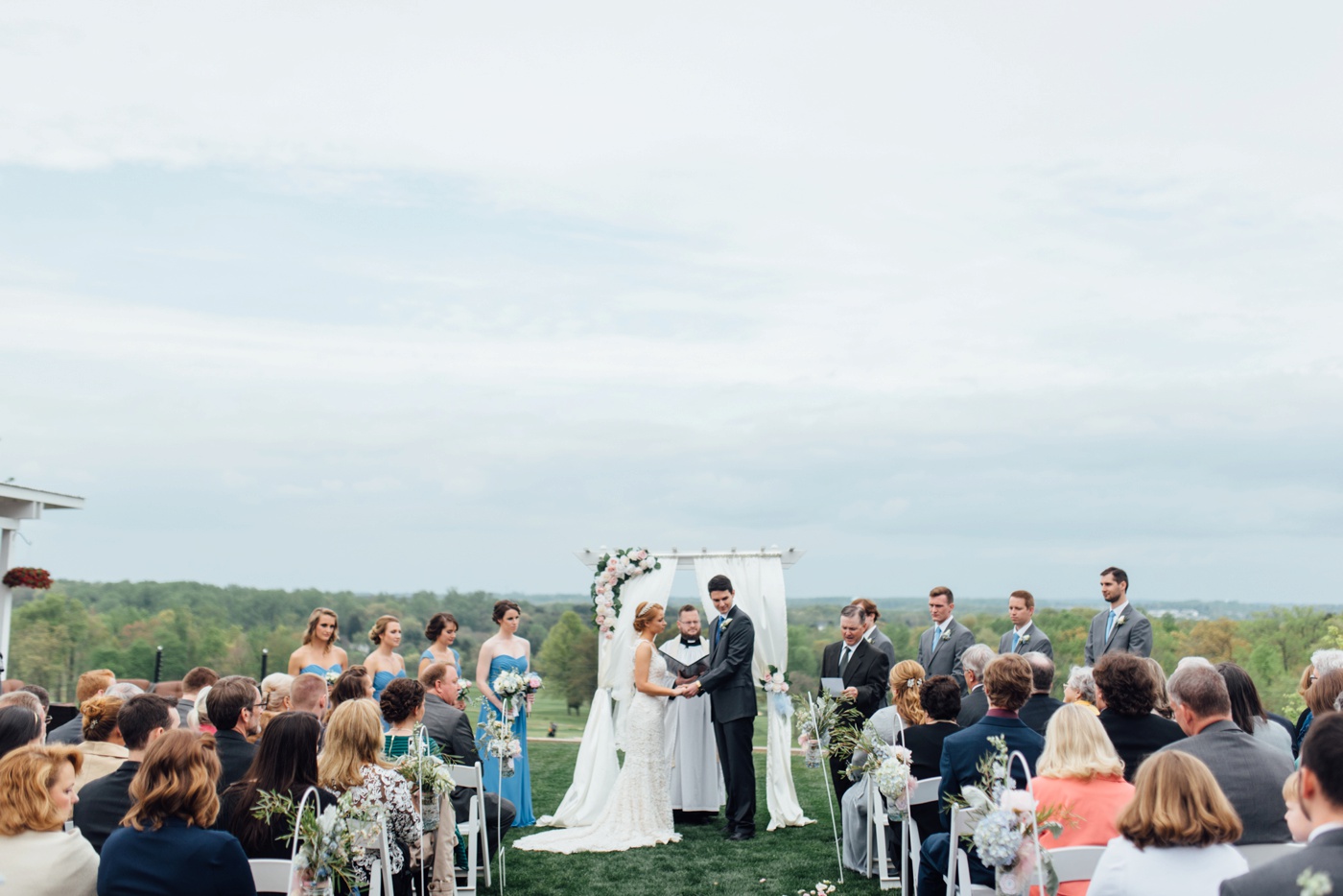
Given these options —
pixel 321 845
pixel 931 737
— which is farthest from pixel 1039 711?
pixel 321 845

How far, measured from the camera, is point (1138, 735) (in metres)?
4.47

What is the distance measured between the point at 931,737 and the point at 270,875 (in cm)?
360

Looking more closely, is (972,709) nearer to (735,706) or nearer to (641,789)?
(735,706)

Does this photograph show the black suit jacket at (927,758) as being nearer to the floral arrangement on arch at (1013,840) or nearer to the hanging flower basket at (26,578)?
the floral arrangement on arch at (1013,840)

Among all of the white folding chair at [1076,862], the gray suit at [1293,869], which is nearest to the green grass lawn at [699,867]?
the white folding chair at [1076,862]

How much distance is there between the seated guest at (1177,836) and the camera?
2.68 meters

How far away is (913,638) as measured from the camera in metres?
14.1

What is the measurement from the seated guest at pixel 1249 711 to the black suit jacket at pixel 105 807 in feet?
15.5

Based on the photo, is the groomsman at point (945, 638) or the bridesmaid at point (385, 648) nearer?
the bridesmaid at point (385, 648)

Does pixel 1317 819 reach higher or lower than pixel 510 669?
higher

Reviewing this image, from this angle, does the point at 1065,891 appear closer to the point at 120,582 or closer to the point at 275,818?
the point at 275,818

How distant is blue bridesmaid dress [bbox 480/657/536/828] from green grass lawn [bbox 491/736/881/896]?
219 mm

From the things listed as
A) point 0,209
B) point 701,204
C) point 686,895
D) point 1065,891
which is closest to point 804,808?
point 686,895

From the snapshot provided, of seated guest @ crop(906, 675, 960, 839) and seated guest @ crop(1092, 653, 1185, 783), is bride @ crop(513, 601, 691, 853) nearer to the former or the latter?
seated guest @ crop(906, 675, 960, 839)
